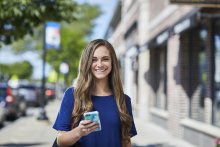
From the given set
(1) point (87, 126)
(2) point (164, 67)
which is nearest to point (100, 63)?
(1) point (87, 126)

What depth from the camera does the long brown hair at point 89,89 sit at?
11.6 ft

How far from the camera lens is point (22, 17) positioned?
1200 cm

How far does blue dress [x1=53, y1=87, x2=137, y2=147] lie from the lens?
355 centimetres

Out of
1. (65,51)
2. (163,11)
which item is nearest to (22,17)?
(163,11)

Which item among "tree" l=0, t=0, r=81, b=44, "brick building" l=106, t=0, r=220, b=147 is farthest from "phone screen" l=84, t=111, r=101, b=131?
"tree" l=0, t=0, r=81, b=44

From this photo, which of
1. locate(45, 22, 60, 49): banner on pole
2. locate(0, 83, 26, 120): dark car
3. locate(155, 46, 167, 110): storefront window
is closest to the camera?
locate(155, 46, 167, 110): storefront window

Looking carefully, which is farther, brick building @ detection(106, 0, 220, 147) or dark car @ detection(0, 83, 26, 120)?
dark car @ detection(0, 83, 26, 120)

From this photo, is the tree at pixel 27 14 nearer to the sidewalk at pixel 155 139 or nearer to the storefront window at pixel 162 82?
the sidewalk at pixel 155 139

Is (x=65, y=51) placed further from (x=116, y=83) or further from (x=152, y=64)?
(x=116, y=83)

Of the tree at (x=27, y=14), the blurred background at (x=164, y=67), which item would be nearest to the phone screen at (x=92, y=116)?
the blurred background at (x=164, y=67)

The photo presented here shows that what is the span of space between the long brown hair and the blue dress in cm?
4

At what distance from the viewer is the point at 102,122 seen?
11.7 ft

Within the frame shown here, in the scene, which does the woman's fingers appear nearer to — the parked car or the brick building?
the brick building

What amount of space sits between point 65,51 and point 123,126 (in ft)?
173
